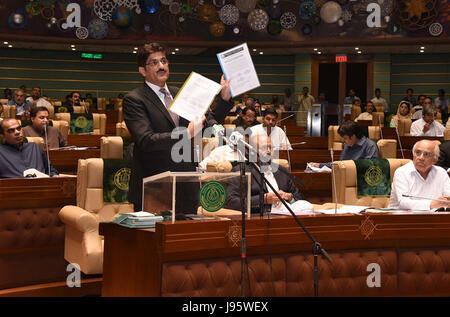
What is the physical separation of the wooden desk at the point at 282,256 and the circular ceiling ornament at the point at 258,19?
13991mm

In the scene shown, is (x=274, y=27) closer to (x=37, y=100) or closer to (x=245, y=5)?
(x=245, y=5)

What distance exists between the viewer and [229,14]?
16938 millimetres

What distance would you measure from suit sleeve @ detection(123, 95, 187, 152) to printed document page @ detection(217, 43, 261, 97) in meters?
0.39

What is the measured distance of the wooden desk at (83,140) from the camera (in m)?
9.14

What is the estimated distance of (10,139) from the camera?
5414 mm

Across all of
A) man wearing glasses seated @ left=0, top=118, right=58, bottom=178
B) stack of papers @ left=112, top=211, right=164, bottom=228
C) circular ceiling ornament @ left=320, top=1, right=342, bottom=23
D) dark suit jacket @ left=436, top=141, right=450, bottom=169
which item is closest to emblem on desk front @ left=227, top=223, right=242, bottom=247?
stack of papers @ left=112, top=211, right=164, bottom=228

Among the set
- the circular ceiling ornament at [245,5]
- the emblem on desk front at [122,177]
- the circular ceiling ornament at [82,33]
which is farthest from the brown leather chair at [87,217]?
the circular ceiling ornament at [245,5]

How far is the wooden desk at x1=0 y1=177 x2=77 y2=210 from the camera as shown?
15.2 ft

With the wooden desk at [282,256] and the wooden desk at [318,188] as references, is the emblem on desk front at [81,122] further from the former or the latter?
the wooden desk at [282,256]

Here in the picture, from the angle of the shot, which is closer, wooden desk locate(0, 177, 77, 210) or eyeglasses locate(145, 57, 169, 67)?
eyeglasses locate(145, 57, 169, 67)

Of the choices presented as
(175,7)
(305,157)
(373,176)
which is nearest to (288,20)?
(175,7)

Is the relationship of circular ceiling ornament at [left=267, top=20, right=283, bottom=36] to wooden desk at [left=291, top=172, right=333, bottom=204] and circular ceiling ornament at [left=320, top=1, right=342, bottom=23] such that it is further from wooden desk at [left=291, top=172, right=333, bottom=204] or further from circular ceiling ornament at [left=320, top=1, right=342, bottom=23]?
wooden desk at [left=291, top=172, right=333, bottom=204]
